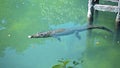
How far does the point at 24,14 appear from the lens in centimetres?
902

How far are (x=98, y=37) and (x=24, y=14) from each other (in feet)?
8.62

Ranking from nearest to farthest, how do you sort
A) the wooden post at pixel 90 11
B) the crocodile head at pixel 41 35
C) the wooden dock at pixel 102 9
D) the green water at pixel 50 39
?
the green water at pixel 50 39 → the crocodile head at pixel 41 35 → the wooden dock at pixel 102 9 → the wooden post at pixel 90 11

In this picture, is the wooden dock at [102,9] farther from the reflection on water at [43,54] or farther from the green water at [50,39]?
the reflection on water at [43,54]

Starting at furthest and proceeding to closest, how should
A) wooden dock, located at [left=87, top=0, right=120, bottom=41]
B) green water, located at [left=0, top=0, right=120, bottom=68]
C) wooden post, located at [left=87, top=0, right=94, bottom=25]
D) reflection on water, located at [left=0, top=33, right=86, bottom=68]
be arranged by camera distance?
wooden post, located at [left=87, top=0, right=94, bottom=25], wooden dock, located at [left=87, top=0, right=120, bottom=41], green water, located at [left=0, top=0, right=120, bottom=68], reflection on water, located at [left=0, top=33, right=86, bottom=68]

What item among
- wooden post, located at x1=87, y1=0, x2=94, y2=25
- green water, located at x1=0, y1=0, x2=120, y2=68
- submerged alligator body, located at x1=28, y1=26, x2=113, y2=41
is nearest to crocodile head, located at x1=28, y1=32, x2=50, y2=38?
submerged alligator body, located at x1=28, y1=26, x2=113, y2=41

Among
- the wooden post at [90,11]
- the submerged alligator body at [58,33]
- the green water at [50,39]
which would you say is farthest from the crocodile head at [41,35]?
the wooden post at [90,11]

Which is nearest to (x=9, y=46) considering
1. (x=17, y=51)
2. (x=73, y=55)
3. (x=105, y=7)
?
(x=17, y=51)

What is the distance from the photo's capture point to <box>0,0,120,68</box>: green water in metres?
6.62

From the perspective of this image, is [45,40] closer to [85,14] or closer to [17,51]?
[17,51]

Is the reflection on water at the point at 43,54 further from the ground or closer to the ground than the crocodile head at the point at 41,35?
closer to the ground

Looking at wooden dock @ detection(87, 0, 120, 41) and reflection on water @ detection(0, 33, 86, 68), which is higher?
wooden dock @ detection(87, 0, 120, 41)

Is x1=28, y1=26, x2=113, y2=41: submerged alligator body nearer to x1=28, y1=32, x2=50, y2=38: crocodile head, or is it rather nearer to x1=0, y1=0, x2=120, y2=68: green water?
x1=28, y1=32, x2=50, y2=38: crocodile head

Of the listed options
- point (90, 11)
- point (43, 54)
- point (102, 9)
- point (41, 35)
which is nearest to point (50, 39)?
point (41, 35)

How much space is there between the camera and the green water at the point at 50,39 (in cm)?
662
